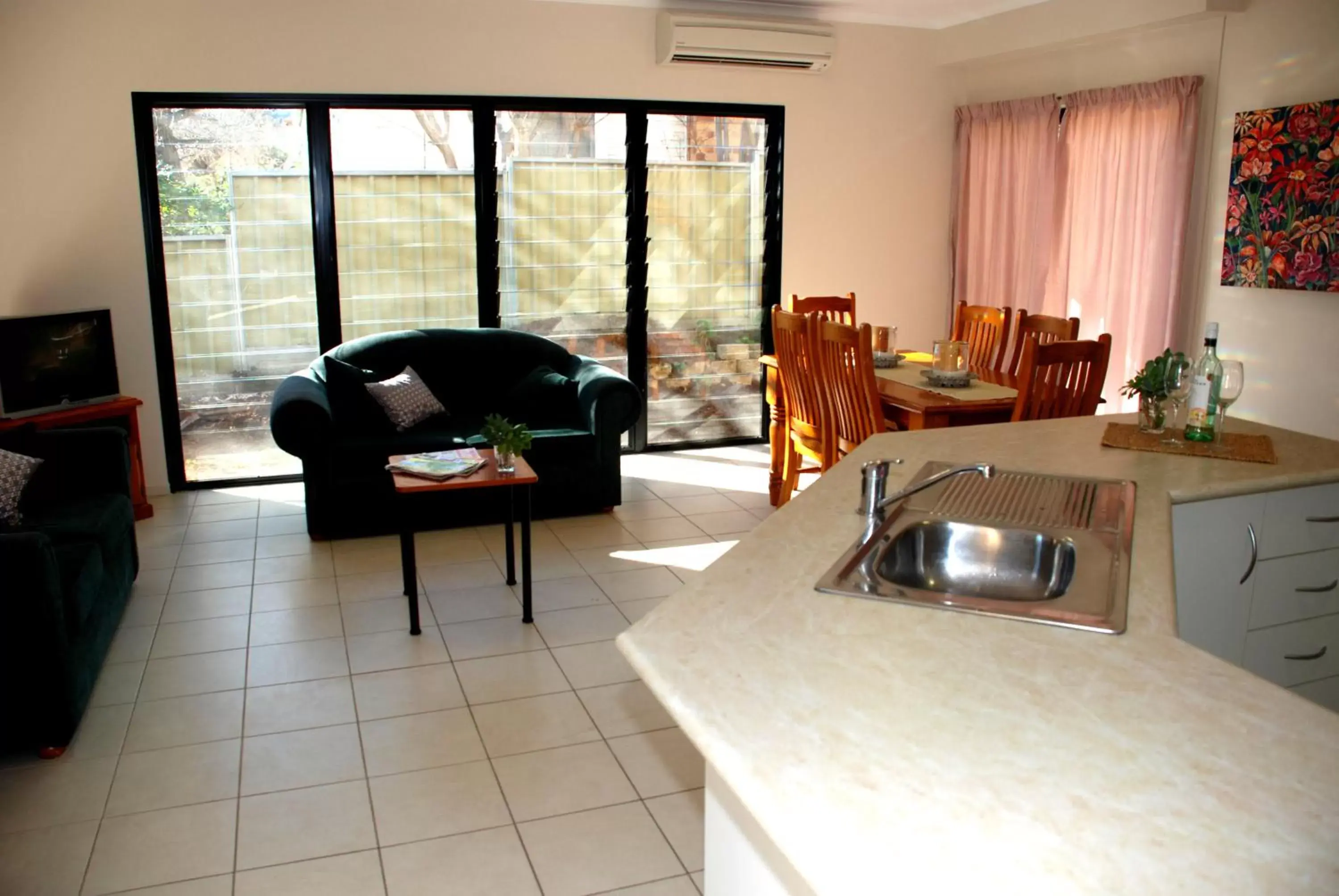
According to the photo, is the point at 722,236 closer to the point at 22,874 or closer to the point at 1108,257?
the point at 1108,257

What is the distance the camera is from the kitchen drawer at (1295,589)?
8.50 ft

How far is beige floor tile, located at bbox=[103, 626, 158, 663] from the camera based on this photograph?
11.7ft

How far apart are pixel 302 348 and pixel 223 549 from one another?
1.42 m

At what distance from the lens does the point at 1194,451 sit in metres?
2.80

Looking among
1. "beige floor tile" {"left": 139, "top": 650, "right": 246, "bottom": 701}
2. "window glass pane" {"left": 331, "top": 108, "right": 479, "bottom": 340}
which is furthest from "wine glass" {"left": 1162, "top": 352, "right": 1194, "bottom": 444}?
"window glass pane" {"left": 331, "top": 108, "right": 479, "bottom": 340}

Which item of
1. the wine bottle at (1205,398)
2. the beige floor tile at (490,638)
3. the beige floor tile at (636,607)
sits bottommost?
the beige floor tile at (490,638)

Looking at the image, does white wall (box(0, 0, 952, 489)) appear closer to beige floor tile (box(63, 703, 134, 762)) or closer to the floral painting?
the floral painting

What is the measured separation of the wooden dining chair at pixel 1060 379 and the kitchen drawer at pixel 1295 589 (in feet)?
4.36

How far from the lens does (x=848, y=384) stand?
436cm

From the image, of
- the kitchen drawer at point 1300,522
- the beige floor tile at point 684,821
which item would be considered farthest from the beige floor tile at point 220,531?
the kitchen drawer at point 1300,522

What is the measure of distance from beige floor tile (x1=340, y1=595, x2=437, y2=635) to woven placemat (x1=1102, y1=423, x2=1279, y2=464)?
238cm

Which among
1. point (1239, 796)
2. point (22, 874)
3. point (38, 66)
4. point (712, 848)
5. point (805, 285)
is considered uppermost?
point (38, 66)

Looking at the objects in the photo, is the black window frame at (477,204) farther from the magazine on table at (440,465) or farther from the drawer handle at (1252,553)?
the drawer handle at (1252,553)

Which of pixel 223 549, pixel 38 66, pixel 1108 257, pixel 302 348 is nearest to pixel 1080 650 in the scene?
pixel 223 549
